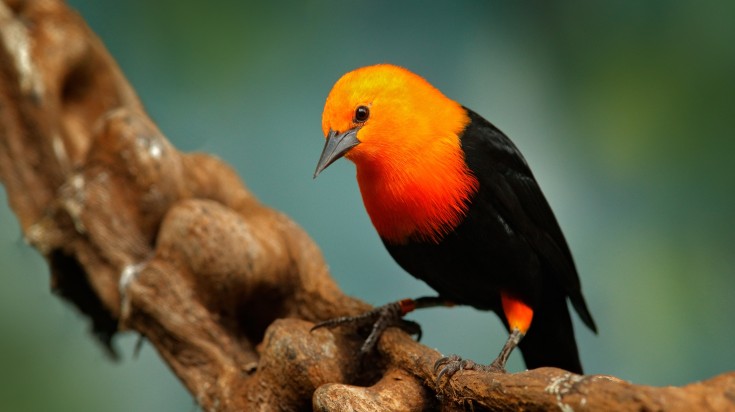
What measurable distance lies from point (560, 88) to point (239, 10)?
184 centimetres

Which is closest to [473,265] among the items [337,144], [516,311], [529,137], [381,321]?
[516,311]

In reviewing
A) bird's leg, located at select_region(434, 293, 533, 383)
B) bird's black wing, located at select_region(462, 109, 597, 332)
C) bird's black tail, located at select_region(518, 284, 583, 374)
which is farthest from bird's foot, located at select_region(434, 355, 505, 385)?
bird's black tail, located at select_region(518, 284, 583, 374)

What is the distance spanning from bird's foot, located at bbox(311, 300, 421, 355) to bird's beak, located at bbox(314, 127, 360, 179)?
21.6 inches

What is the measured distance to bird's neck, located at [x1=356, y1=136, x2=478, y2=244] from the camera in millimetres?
2371

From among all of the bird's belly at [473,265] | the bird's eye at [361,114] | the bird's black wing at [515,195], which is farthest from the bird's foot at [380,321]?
the bird's eye at [361,114]

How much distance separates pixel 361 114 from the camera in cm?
243

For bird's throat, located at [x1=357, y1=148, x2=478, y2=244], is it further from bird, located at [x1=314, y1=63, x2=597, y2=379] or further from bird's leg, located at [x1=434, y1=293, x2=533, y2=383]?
bird's leg, located at [x1=434, y1=293, x2=533, y2=383]

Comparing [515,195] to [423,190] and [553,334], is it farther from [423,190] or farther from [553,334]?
[553,334]

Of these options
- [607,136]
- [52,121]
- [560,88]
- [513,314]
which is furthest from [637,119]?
[52,121]

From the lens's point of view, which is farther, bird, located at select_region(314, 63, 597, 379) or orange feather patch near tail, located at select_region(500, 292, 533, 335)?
A: orange feather patch near tail, located at select_region(500, 292, 533, 335)

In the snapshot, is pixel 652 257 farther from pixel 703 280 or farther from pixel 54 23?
pixel 54 23

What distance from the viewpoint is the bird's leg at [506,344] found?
83.7 inches

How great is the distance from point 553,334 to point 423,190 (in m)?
0.90

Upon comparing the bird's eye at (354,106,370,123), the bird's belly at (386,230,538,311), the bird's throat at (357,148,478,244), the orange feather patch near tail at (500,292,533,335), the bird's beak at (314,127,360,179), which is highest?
the bird's eye at (354,106,370,123)
